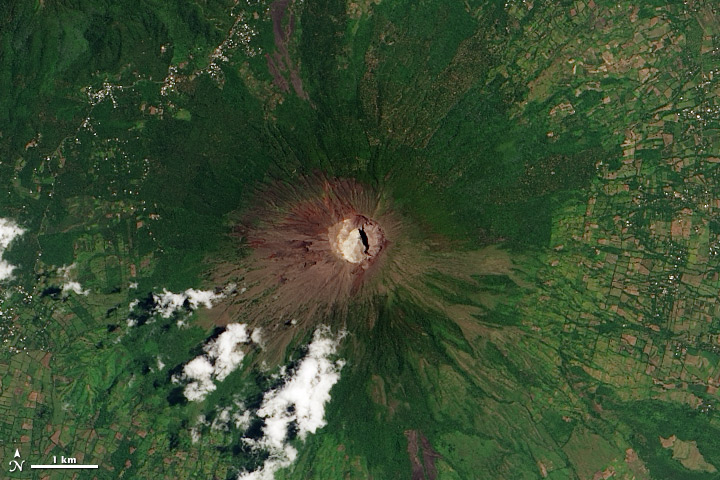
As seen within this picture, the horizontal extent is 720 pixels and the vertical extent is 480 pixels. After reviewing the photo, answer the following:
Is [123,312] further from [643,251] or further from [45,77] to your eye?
[643,251]

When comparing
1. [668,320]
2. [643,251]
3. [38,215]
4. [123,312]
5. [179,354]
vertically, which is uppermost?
[38,215]

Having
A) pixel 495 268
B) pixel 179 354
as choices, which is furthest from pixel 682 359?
pixel 179 354

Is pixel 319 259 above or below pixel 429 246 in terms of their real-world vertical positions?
above

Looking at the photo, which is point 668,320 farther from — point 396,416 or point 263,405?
point 263,405

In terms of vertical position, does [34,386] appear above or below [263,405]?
above

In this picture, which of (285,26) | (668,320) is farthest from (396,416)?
(285,26)

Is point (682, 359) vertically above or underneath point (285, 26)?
underneath

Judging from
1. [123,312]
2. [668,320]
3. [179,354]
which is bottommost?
[668,320]
